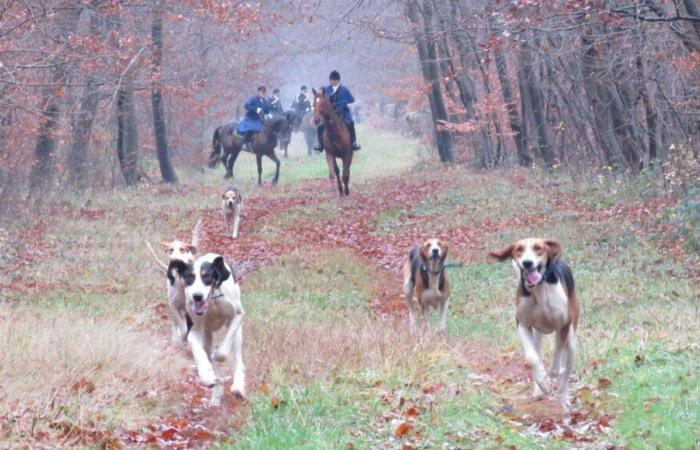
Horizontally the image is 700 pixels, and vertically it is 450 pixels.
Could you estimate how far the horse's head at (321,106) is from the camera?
23562mm

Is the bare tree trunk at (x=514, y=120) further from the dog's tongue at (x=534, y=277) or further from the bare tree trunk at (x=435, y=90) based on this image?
the dog's tongue at (x=534, y=277)

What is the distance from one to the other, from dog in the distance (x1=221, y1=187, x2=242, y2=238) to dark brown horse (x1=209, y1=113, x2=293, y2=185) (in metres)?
9.89

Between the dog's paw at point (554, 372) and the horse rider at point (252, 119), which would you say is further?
the horse rider at point (252, 119)

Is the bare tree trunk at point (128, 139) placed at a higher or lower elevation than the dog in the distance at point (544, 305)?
higher

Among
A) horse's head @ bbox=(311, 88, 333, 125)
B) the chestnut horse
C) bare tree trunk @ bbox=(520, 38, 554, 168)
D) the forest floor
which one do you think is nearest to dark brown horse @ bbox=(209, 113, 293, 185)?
the chestnut horse

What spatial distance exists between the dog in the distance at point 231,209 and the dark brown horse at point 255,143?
9.89m

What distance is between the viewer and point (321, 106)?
23.6 metres

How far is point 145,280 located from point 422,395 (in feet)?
22.2

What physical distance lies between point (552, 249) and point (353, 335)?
221 cm

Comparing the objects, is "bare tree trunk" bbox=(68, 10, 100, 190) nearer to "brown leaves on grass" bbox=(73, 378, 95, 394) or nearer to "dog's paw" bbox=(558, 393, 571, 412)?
"brown leaves on grass" bbox=(73, 378, 95, 394)

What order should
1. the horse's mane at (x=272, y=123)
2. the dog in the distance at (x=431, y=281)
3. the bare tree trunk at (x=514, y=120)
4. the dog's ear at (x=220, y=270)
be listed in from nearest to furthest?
the dog's ear at (x=220, y=270) < the dog in the distance at (x=431, y=281) < the bare tree trunk at (x=514, y=120) < the horse's mane at (x=272, y=123)

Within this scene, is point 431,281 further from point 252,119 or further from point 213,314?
point 252,119

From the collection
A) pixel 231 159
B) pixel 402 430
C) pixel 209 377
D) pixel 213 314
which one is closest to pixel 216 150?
pixel 231 159

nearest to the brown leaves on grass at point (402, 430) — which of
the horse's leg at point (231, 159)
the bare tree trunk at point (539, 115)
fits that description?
the bare tree trunk at point (539, 115)
